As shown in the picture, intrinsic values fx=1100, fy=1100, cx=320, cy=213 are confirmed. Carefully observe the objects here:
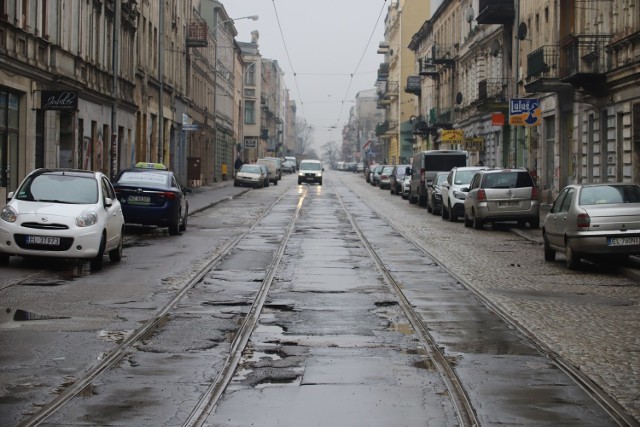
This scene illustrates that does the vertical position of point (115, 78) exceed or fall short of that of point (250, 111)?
it falls short

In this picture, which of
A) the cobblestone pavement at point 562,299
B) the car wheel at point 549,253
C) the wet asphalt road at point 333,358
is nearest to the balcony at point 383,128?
the cobblestone pavement at point 562,299

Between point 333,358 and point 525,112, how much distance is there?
993 inches

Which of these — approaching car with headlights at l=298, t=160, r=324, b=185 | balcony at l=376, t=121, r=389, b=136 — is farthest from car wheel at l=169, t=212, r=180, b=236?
balcony at l=376, t=121, r=389, b=136

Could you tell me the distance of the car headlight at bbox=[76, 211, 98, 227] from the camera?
1675cm

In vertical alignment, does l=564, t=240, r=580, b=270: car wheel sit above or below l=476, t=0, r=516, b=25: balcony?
below

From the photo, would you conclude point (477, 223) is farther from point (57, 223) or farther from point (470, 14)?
point (470, 14)

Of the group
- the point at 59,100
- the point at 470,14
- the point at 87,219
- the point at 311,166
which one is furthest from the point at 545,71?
the point at 311,166

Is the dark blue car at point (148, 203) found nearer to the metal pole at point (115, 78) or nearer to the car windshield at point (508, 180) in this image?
the car windshield at point (508, 180)

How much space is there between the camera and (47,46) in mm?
30000

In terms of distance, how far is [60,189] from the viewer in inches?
708

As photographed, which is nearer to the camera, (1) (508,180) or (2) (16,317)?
(2) (16,317)

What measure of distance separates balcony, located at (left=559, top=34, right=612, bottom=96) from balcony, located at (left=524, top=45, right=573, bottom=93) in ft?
2.45

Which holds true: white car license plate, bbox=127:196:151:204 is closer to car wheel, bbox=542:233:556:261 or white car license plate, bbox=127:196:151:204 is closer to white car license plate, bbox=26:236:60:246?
white car license plate, bbox=26:236:60:246

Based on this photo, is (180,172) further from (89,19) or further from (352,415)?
(352,415)
